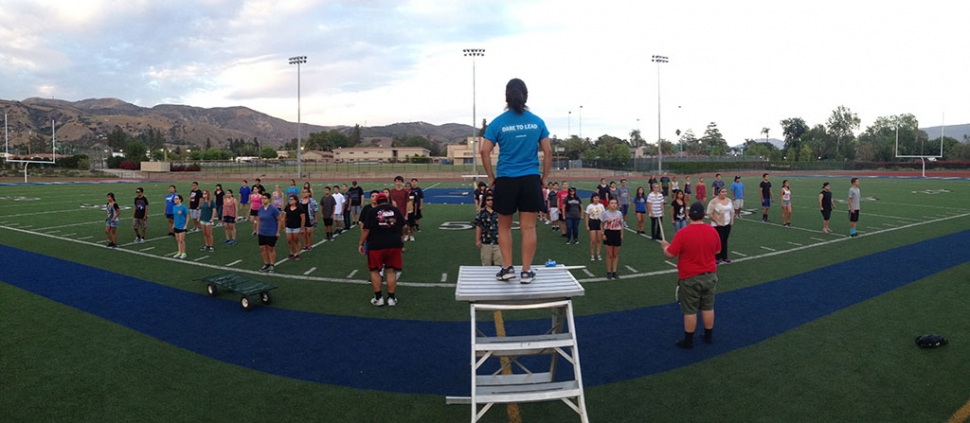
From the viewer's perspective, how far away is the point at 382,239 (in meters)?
9.39

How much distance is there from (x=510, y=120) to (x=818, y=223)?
20429 mm

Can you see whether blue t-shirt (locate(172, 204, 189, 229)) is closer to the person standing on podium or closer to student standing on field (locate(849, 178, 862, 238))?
the person standing on podium

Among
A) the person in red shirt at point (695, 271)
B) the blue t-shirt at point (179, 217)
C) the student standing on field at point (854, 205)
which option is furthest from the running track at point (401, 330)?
the student standing on field at point (854, 205)

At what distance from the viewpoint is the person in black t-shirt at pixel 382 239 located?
9.36 meters

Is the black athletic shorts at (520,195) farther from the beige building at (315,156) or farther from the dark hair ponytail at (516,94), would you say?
the beige building at (315,156)

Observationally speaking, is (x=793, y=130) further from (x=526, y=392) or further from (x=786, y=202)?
(x=526, y=392)

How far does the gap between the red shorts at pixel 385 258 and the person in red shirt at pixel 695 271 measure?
15.3 feet

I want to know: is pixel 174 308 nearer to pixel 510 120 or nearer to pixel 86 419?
pixel 86 419

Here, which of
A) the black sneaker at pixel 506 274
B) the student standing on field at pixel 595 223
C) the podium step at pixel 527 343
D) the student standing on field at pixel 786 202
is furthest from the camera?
the student standing on field at pixel 786 202

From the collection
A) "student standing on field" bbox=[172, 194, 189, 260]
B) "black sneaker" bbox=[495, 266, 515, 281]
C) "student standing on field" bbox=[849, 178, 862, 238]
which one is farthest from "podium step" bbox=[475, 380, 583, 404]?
"student standing on field" bbox=[849, 178, 862, 238]

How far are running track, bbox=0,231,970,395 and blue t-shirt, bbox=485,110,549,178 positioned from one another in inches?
108

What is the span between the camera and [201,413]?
5.39 metres

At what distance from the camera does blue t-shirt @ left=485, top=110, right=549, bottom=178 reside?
4.84m

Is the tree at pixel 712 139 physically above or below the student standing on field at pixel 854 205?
above
